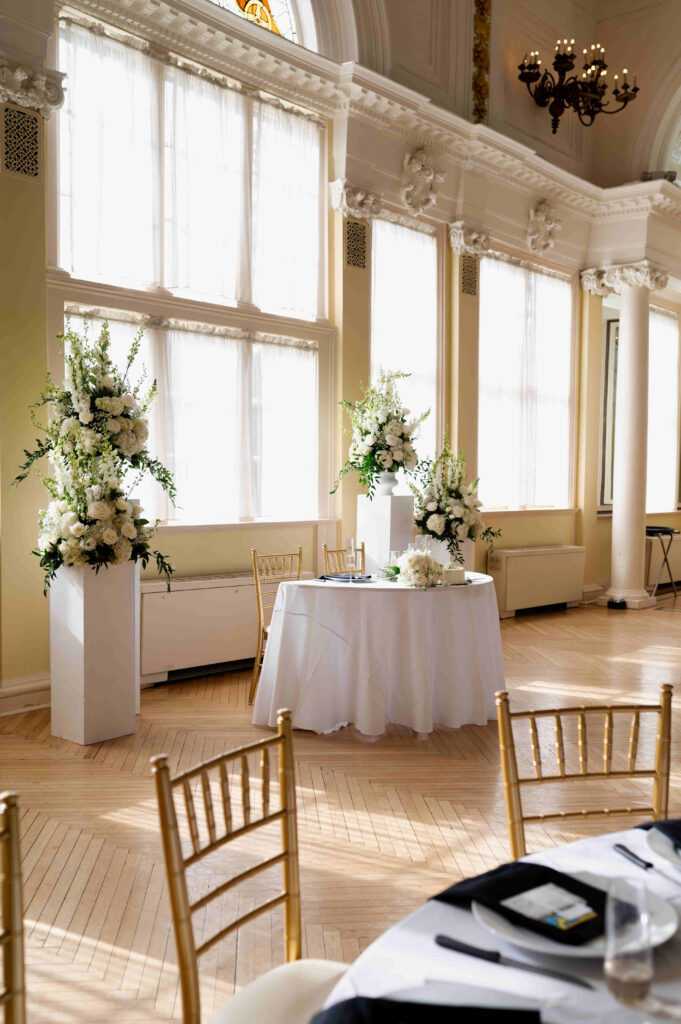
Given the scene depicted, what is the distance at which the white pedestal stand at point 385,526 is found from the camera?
7.09 m

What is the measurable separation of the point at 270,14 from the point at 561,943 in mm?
8084

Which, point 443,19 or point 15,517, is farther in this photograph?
point 443,19

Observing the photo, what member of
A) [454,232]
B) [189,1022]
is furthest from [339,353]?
[189,1022]

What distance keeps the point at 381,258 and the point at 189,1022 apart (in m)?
7.64

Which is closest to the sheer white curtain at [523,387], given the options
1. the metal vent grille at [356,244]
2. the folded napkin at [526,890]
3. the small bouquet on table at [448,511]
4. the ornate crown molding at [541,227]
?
the ornate crown molding at [541,227]

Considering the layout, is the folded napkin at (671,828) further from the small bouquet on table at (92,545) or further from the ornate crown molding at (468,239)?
the ornate crown molding at (468,239)

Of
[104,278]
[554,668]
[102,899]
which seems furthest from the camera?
[554,668]

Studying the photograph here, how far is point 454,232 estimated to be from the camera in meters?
9.19

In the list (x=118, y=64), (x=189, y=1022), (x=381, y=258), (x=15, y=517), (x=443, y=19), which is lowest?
(x=189, y=1022)

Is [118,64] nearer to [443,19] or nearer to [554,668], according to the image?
[443,19]

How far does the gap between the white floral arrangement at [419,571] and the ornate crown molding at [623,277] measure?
23.1 ft

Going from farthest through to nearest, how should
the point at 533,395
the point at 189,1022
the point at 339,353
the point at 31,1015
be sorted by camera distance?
the point at 533,395 < the point at 339,353 < the point at 31,1015 < the point at 189,1022

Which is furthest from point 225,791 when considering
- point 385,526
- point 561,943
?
point 385,526

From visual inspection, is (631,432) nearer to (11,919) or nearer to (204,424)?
(204,424)
